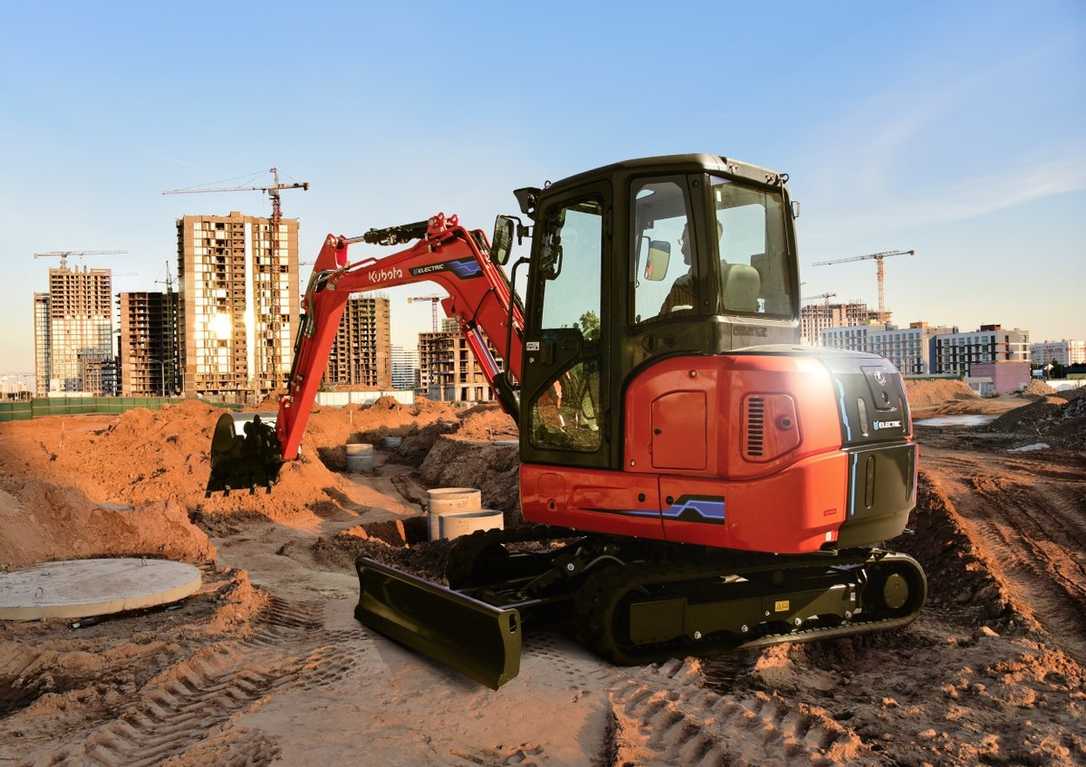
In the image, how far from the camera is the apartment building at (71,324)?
14625cm

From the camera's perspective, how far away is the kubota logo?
A: 9461 millimetres

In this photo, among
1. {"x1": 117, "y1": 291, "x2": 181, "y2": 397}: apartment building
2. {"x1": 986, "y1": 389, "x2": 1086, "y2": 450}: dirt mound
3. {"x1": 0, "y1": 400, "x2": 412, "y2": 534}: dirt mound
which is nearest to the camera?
{"x1": 0, "y1": 400, "x2": 412, "y2": 534}: dirt mound

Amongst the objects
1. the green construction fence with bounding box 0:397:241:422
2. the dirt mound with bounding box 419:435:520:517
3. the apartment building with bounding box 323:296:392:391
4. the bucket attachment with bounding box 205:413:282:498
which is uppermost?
the apartment building with bounding box 323:296:392:391

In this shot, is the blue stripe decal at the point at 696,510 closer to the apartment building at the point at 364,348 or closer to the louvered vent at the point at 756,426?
the louvered vent at the point at 756,426

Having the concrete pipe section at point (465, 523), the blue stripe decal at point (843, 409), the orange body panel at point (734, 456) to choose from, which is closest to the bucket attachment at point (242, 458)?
the concrete pipe section at point (465, 523)

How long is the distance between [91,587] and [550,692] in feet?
16.5

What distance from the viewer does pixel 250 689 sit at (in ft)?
16.5

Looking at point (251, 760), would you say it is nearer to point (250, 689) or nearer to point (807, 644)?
point (250, 689)

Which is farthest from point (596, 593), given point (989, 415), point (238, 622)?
point (989, 415)

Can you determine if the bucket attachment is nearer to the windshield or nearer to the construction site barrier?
the windshield

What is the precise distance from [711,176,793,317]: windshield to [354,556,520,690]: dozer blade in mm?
2608

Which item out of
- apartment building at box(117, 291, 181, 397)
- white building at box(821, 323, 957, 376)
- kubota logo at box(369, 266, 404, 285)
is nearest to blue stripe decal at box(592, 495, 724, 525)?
kubota logo at box(369, 266, 404, 285)

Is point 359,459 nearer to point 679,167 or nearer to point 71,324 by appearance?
point 679,167

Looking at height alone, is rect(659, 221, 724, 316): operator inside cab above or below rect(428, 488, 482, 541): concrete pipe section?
above
